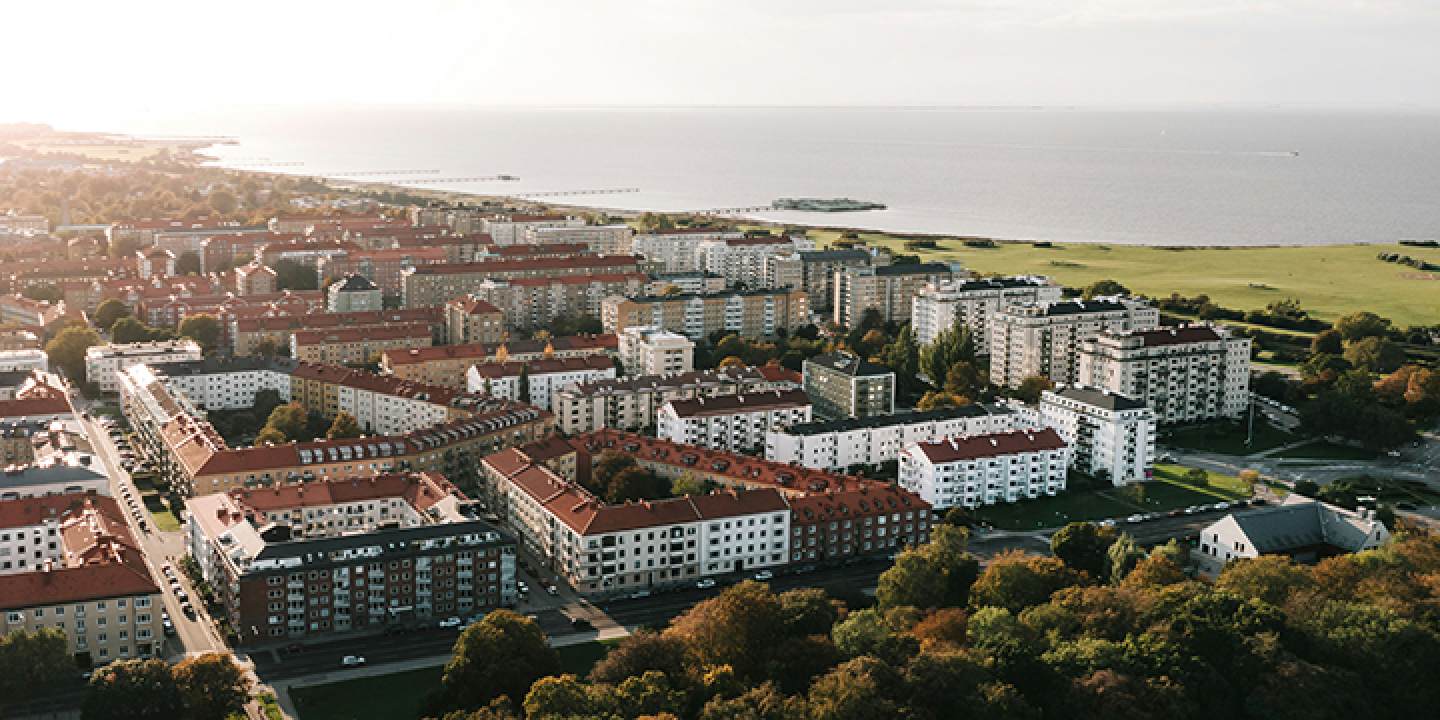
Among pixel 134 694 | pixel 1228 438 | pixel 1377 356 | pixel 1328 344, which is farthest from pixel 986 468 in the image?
pixel 1328 344

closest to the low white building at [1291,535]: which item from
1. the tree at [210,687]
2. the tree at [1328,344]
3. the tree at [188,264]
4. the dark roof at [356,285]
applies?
the tree at [210,687]

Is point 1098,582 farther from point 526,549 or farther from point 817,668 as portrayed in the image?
point 526,549

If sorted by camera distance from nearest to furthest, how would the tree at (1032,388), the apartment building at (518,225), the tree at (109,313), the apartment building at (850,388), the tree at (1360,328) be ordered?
the apartment building at (850,388)
the tree at (1032,388)
the tree at (1360,328)
the tree at (109,313)
the apartment building at (518,225)

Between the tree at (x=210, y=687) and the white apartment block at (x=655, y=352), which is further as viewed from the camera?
the white apartment block at (x=655, y=352)

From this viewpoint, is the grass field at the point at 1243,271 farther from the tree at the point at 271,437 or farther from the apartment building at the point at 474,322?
the tree at the point at 271,437

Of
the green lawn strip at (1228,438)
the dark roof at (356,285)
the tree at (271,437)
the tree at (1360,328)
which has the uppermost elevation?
the dark roof at (356,285)

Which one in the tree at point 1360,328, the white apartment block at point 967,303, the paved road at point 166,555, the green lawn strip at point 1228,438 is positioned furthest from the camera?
the tree at point 1360,328
